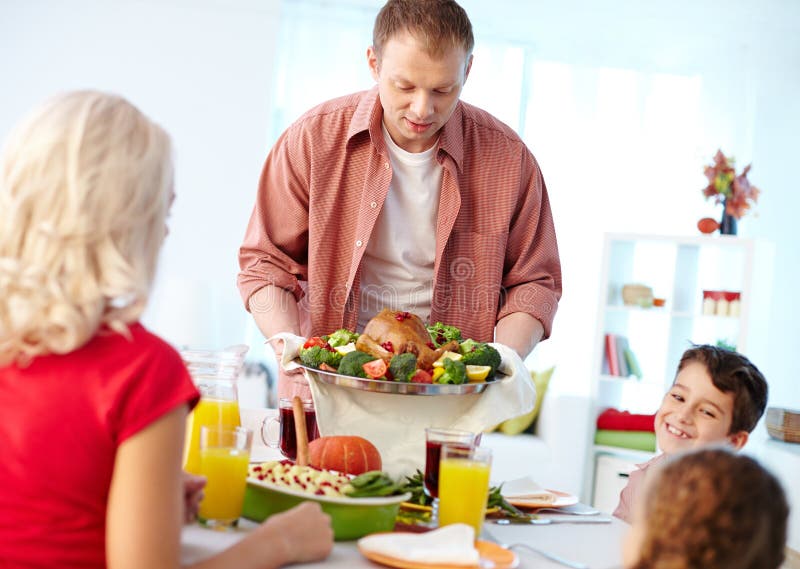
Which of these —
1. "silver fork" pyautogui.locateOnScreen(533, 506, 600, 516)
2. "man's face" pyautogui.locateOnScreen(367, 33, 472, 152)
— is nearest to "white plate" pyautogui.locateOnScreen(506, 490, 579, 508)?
"silver fork" pyautogui.locateOnScreen(533, 506, 600, 516)

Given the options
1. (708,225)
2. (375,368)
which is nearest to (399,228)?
(375,368)

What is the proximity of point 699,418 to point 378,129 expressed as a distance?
1.12m

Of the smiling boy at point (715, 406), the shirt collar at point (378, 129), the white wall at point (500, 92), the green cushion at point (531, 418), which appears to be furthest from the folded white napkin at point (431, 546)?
the white wall at point (500, 92)

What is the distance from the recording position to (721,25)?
24.3ft

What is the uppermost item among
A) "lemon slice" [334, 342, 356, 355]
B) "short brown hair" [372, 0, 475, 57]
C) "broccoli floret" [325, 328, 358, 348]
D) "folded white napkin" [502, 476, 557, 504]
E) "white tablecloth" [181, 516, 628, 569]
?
"short brown hair" [372, 0, 475, 57]

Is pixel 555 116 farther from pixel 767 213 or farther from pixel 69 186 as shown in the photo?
pixel 69 186

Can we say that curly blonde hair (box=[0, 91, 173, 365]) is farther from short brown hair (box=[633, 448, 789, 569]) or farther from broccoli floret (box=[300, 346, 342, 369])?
broccoli floret (box=[300, 346, 342, 369])

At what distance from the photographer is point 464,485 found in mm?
1522

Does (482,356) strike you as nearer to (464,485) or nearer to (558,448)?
(464,485)

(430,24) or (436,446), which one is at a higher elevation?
(430,24)

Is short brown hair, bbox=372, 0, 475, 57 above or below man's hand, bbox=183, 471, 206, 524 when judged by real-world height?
above

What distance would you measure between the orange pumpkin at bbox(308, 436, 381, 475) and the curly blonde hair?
58 centimetres

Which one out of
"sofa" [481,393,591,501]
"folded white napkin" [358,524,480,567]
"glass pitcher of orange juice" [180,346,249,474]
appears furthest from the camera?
"sofa" [481,393,591,501]

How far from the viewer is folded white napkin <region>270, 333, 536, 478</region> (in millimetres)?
2061
